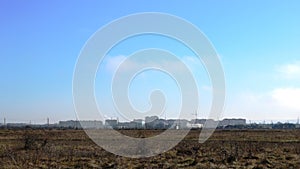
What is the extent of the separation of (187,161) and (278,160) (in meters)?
4.96

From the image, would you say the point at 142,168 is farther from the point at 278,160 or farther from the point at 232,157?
the point at 278,160

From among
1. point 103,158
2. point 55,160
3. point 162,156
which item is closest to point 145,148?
point 162,156

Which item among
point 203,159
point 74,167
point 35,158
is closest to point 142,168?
point 74,167

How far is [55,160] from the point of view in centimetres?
2378

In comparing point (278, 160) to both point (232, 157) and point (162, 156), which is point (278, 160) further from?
point (162, 156)

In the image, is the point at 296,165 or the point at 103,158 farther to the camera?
the point at 103,158

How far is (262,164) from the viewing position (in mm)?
22688

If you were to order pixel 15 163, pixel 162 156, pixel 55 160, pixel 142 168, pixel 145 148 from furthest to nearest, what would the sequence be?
pixel 145 148, pixel 162 156, pixel 55 160, pixel 15 163, pixel 142 168

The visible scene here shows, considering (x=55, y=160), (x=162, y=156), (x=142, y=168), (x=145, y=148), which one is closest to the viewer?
(x=142, y=168)

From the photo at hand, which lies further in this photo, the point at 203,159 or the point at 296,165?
the point at 203,159

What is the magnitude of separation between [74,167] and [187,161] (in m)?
6.08

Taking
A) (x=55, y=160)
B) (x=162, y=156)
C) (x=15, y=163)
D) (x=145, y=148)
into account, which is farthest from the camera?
(x=145, y=148)

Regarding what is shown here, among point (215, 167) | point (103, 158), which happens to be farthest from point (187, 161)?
point (103, 158)

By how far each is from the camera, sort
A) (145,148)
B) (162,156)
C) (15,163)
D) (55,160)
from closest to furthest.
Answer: (15,163), (55,160), (162,156), (145,148)
